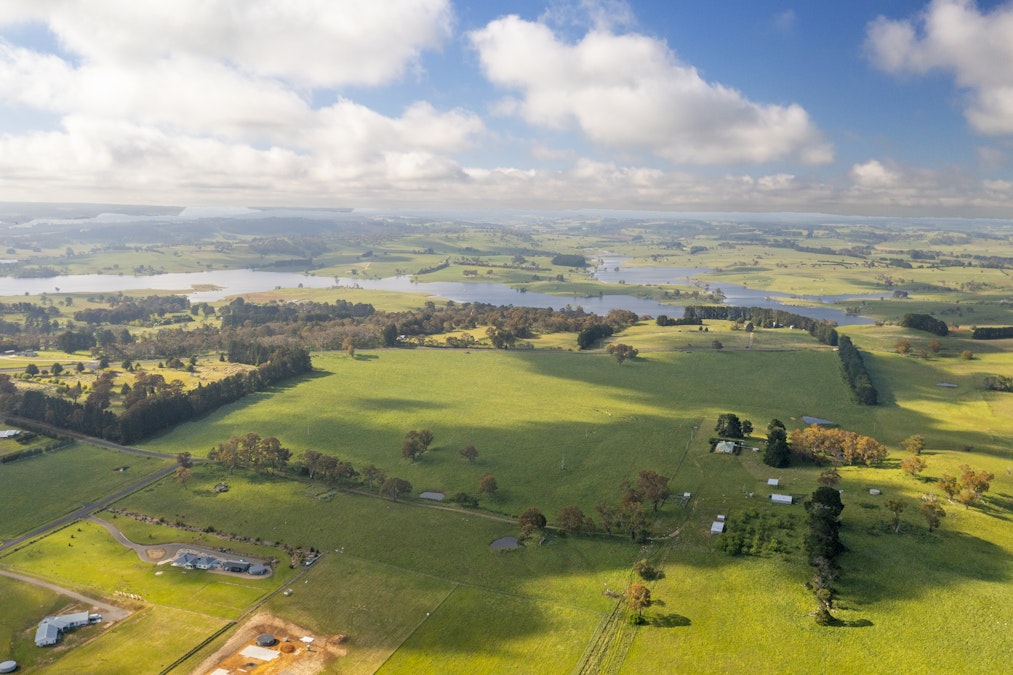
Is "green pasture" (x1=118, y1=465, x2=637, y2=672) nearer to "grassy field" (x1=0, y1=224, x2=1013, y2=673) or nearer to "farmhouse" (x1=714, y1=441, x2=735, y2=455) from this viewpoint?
"grassy field" (x1=0, y1=224, x2=1013, y2=673)

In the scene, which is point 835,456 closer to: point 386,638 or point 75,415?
point 386,638

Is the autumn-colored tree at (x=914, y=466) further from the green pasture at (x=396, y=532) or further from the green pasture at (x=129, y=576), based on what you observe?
the green pasture at (x=129, y=576)

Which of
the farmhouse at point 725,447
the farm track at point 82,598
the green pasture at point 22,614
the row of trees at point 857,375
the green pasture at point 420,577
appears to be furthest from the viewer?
the row of trees at point 857,375

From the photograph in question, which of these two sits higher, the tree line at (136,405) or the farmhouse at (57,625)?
the tree line at (136,405)

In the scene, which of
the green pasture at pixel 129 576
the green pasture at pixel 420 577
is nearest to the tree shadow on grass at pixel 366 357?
the green pasture at pixel 420 577

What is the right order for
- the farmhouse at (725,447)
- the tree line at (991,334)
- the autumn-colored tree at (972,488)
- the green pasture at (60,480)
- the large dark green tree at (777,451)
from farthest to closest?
the tree line at (991,334) → the farmhouse at (725,447) → the large dark green tree at (777,451) → the green pasture at (60,480) → the autumn-colored tree at (972,488)
